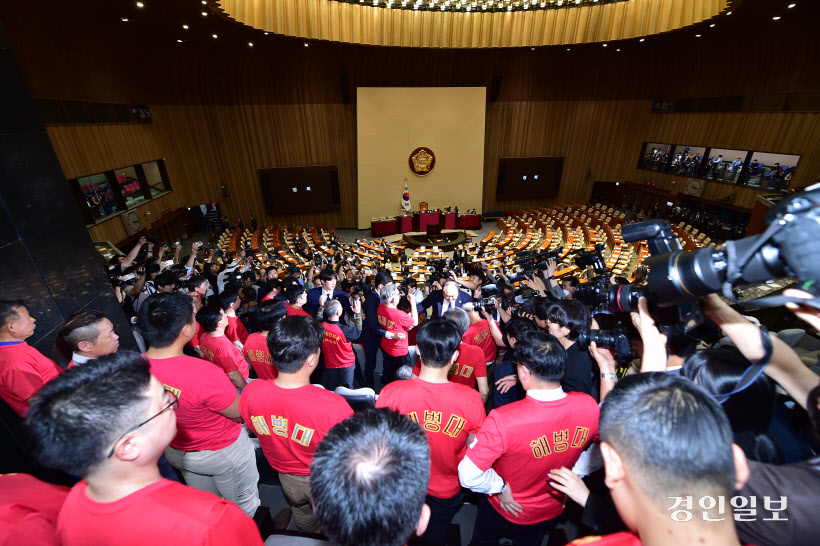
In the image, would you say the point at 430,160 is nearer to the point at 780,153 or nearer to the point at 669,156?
the point at 669,156

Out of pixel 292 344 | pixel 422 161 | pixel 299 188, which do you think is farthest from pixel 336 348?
pixel 422 161

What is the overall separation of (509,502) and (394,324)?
1944 millimetres

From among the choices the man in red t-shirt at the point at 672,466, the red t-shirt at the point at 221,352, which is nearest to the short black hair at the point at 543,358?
the man in red t-shirt at the point at 672,466

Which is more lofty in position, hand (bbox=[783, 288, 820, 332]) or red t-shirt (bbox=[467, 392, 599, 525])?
hand (bbox=[783, 288, 820, 332])

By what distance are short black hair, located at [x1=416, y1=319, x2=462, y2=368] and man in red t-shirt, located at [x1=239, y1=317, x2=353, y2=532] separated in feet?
1.62

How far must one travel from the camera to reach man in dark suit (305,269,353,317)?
13.6 ft

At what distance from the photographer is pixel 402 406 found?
187 centimetres

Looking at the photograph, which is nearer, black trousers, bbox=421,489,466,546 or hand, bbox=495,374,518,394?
black trousers, bbox=421,489,466,546

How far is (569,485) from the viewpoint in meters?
1.67

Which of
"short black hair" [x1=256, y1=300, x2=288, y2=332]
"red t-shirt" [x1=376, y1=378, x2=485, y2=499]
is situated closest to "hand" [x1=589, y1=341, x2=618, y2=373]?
"red t-shirt" [x1=376, y1=378, x2=485, y2=499]

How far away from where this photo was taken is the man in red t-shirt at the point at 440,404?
1.85 meters

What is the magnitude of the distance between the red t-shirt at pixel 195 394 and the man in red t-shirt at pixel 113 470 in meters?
0.83

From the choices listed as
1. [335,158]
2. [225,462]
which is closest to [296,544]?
[225,462]

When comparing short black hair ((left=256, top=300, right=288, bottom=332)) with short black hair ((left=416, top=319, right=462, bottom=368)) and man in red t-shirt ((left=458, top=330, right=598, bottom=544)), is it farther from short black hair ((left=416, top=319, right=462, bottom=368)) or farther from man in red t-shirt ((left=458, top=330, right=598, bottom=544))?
man in red t-shirt ((left=458, top=330, right=598, bottom=544))
